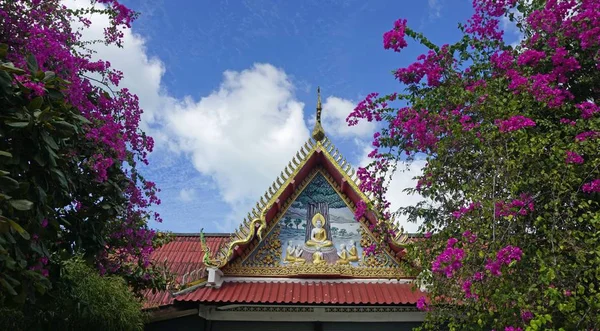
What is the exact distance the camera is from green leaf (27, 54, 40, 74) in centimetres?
404

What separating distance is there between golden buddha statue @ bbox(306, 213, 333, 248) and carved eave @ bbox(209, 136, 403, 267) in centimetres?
54

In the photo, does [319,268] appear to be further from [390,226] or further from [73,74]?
[73,74]

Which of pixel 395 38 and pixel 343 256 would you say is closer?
pixel 395 38

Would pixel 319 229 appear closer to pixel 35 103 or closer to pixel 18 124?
pixel 35 103

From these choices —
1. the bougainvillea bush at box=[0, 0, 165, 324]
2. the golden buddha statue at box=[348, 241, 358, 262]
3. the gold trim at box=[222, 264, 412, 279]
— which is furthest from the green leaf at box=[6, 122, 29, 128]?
the golden buddha statue at box=[348, 241, 358, 262]

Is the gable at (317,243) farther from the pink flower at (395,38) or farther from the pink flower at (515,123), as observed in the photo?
the pink flower at (515,123)

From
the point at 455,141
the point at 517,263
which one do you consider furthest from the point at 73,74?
the point at 517,263

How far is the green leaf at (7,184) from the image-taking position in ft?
10.5

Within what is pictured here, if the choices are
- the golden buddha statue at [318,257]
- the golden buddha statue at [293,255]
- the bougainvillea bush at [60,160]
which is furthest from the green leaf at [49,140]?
the golden buddha statue at [318,257]

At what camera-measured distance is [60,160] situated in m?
4.07

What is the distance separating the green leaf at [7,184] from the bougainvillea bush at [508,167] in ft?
10.3

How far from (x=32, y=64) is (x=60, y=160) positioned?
2.51 feet

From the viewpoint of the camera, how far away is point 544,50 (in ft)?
18.0

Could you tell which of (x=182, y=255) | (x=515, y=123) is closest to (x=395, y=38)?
(x=515, y=123)
